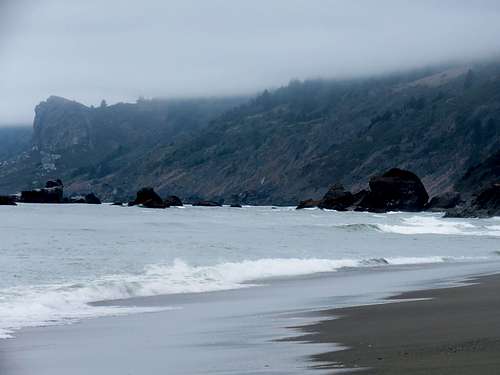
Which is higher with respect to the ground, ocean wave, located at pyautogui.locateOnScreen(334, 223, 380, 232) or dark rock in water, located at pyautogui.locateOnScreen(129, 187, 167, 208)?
dark rock in water, located at pyautogui.locateOnScreen(129, 187, 167, 208)

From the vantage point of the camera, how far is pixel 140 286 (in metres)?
23.0

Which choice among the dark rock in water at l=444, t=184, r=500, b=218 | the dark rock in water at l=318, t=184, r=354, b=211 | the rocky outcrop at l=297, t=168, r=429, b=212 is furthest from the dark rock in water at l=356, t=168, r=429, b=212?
the dark rock in water at l=444, t=184, r=500, b=218

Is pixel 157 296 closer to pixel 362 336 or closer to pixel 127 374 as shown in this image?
pixel 362 336

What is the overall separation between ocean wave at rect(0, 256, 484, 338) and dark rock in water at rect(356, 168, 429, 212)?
100m

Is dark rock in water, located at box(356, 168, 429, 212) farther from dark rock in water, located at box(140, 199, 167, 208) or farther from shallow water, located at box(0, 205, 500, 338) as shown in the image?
shallow water, located at box(0, 205, 500, 338)

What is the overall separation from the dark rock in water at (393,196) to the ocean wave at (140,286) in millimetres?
100223

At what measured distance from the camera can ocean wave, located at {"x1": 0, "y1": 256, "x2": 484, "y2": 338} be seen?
703 inches

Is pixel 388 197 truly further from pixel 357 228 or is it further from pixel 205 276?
pixel 205 276

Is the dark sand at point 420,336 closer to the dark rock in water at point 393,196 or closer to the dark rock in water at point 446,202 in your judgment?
the dark rock in water at point 446,202

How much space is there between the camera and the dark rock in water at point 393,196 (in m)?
135

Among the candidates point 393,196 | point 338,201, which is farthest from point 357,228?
point 338,201

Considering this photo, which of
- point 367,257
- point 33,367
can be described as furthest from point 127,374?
point 367,257

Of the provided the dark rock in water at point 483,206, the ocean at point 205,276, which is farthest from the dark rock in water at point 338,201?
the ocean at point 205,276

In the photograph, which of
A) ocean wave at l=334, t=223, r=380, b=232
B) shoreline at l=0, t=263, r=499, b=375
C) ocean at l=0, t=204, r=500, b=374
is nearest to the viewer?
shoreline at l=0, t=263, r=499, b=375
